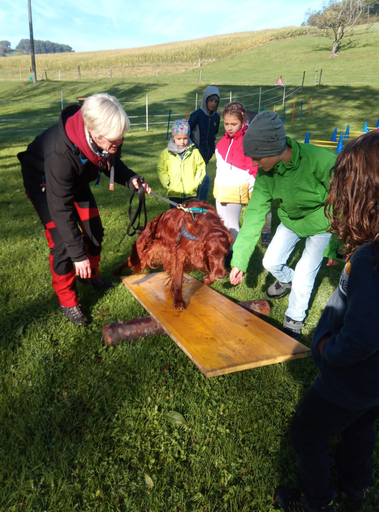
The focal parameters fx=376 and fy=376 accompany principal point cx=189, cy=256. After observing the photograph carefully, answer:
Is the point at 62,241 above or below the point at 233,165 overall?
below

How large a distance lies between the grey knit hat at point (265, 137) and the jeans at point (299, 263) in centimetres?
98

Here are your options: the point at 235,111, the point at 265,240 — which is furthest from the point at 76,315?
the point at 265,240

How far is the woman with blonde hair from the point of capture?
2885 millimetres

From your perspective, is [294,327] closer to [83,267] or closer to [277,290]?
[277,290]

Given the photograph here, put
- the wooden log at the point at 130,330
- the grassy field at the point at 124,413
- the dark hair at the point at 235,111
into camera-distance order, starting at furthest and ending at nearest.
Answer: the dark hair at the point at 235,111 < the wooden log at the point at 130,330 < the grassy field at the point at 124,413

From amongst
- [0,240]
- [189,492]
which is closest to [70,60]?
[0,240]

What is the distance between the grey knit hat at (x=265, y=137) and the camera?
3023 mm

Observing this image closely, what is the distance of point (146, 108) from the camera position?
2138cm

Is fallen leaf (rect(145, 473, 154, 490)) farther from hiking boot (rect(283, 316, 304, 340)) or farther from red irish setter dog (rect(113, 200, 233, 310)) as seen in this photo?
hiking boot (rect(283, 316, 304, 340))

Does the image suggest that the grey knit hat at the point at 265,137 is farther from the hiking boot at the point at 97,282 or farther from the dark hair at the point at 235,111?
the hiking boot at the point at 97,282

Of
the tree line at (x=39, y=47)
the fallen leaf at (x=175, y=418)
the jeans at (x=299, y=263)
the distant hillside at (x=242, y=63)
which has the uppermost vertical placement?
the tree line at (x=39, y=47)

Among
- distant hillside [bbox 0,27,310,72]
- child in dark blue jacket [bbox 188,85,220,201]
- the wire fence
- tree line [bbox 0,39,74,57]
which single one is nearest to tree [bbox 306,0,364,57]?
distant hillside [bbox 0,27,310,72]

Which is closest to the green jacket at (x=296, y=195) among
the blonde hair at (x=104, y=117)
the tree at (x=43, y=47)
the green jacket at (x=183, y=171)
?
the blonde hair at (x=104, y=117)

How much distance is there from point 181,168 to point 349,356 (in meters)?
4.26
